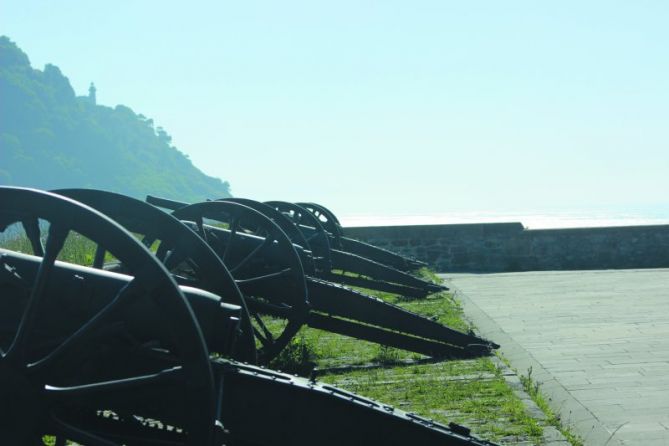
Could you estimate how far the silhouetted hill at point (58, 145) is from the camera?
15688cm

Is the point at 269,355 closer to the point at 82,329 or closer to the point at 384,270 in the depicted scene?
the point at 82,329

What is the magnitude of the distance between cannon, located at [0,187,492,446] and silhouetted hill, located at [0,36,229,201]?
145597 millimetres

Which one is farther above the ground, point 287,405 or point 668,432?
point 287,405

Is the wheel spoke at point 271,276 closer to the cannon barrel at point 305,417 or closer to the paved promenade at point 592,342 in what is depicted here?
the paved promenade at point 592,342

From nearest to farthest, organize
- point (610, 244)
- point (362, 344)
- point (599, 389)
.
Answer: point (599, 389)
point (362, 344)
point (610, 244)

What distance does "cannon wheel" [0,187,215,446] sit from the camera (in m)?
3.06

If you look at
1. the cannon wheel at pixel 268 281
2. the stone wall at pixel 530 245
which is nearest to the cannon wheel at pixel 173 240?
the cannon wheel at pixel 268 281

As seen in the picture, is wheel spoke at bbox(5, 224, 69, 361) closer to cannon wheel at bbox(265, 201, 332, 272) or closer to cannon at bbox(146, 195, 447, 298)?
cannon wheel at bbox(265, 201, 332, 272)

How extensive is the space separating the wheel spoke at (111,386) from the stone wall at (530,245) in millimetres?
15321

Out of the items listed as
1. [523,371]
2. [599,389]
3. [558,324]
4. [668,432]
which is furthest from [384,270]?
[668,432]

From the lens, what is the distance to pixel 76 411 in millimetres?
3621

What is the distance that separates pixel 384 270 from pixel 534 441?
24.8 ft

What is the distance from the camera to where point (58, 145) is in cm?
16588

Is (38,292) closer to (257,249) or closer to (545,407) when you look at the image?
(545,407)
